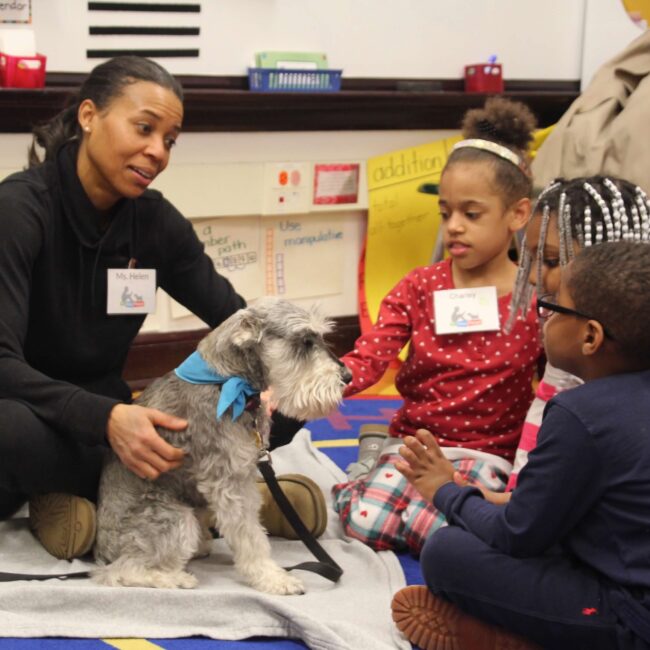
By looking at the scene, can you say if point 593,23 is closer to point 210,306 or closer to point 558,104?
point 558,104

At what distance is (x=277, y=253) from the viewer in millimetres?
3742

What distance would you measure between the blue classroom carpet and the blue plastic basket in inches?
43.9

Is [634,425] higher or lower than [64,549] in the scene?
higher

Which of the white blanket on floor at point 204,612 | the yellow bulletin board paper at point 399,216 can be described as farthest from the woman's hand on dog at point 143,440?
the yellow bulletin board paper at point 399,216

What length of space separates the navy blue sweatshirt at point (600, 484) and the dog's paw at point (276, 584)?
0.52 metres

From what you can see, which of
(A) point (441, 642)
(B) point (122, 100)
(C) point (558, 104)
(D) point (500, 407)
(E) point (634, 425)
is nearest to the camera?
(E) point (634, 425)

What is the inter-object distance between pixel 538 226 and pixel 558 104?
205cm

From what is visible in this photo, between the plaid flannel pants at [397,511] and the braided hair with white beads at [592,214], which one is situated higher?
the braided hair with white beads at [592,214]

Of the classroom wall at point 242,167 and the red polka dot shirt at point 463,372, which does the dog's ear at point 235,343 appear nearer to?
the red polka dot shirt at point 463,372

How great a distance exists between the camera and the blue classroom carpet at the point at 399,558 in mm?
1796

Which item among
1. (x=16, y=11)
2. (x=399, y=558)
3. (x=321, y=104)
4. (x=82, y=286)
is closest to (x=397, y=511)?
(x=399, y=558)

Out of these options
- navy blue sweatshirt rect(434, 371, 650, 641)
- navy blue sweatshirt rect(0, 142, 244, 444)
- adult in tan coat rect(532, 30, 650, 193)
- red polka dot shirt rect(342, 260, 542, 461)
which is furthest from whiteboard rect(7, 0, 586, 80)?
navy blue sweatshirt rect(434, 371, 650, 641)

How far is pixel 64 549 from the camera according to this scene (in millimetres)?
2088

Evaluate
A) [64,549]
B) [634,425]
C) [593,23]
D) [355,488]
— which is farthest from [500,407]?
[593,23]
